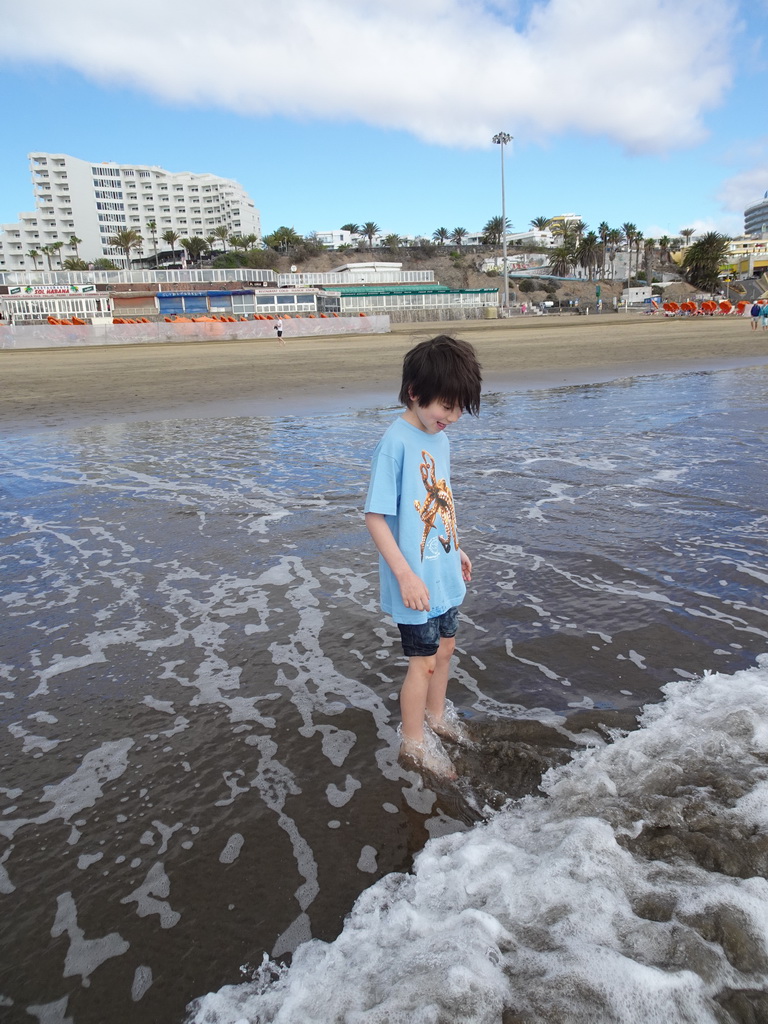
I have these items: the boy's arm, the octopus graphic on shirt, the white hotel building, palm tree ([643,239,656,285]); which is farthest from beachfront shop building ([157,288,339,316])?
palm tree ([643,239,656,285])

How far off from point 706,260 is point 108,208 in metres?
125

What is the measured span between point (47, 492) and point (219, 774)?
19.0 feet

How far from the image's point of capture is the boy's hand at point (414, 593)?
7.81 feet

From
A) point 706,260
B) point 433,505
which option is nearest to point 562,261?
point 706,260

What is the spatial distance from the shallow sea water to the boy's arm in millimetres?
763

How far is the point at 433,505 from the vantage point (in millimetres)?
2580

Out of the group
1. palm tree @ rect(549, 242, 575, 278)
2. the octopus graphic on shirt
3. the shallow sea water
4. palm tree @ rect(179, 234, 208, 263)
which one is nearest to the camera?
the shallow sea water

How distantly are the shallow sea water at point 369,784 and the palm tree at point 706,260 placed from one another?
11800cm

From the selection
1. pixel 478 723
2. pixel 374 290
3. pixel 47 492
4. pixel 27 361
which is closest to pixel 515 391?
pixel 47 492

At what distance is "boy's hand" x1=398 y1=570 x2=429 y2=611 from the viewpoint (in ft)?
7.81

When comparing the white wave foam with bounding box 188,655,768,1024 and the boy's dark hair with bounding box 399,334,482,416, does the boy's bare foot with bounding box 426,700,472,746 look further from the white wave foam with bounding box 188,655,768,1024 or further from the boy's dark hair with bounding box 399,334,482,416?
the boy's dark hair with bounding box 399,334,482,416

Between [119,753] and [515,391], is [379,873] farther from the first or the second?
[515,391]

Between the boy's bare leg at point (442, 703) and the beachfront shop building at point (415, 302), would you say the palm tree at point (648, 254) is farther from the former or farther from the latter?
the boy's bare leg at point (442, 703)

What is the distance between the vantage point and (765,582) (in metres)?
4.20
